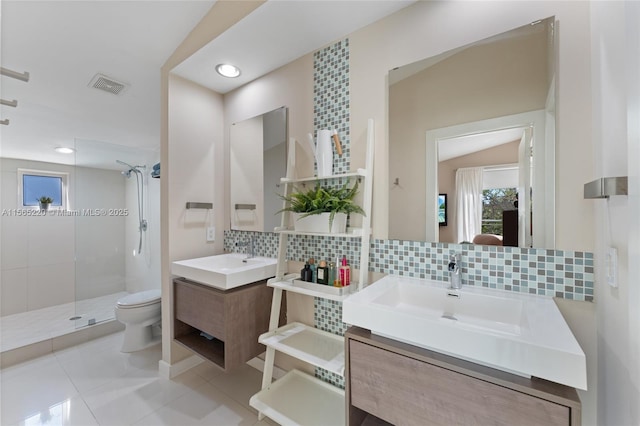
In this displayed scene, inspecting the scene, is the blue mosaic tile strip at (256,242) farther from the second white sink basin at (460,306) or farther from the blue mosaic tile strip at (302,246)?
the second white sink basin at (460,306)

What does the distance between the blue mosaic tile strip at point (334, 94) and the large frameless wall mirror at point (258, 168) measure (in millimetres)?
309

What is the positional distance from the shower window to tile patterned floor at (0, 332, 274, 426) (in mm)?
2214

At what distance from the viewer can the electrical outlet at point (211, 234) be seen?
2.31 meters

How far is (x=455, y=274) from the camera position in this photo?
1.21 meters

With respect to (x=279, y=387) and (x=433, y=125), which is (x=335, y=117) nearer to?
(x=433, y=125)

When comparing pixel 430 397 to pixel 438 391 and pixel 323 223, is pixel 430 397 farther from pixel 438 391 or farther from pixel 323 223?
pixel 323 223

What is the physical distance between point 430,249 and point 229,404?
1.62 meters

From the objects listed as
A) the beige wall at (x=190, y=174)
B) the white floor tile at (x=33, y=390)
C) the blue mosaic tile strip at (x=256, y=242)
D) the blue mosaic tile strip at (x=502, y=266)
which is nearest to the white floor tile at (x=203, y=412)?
the beige wall at (x=190, y=174)

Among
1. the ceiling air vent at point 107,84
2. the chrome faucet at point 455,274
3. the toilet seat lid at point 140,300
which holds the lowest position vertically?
the toilet seat lid at point 140,300

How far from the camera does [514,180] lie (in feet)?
3.91

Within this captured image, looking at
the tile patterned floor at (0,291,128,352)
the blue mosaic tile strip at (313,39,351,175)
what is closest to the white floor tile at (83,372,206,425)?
the tile patterned floor at (0,291,128,352)

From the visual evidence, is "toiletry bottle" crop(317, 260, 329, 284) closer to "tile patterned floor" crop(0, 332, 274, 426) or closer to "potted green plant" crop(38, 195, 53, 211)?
"tile patterned floor" crop(0, 332, 274, 426)

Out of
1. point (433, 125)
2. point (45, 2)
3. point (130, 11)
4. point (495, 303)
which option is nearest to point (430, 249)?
point (495, 303)

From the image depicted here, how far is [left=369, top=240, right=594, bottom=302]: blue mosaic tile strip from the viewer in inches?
41.0
